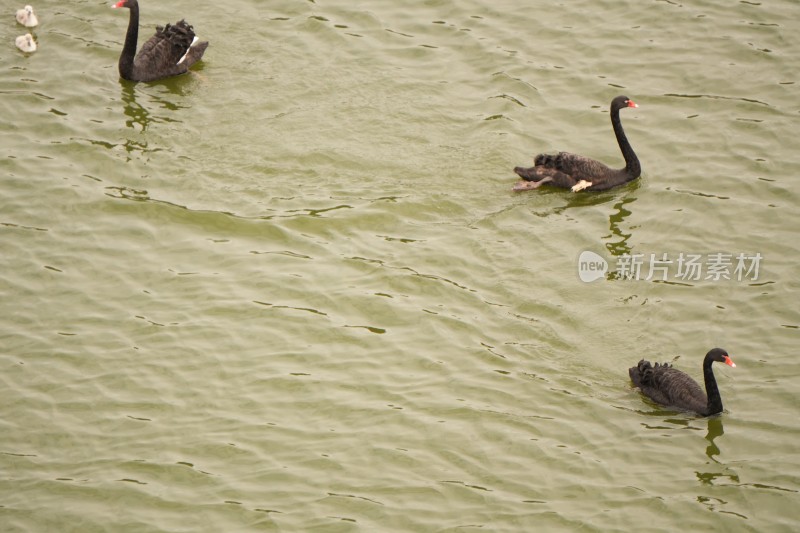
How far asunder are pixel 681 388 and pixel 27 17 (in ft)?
33.0

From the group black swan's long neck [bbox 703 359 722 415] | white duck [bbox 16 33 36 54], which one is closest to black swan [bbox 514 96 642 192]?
black swan's long neck [bbox 703 359 722 415]

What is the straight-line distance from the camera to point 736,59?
A: 14.0 meters

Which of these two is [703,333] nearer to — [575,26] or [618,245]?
[618,245]

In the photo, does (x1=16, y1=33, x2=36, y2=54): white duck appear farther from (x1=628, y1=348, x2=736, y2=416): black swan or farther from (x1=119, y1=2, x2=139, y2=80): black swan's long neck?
(x1=628, y1=348, x2=736, y2=416): black swan

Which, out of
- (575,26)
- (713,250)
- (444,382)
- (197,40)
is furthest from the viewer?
(575,26)

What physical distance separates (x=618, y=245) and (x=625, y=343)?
168cm

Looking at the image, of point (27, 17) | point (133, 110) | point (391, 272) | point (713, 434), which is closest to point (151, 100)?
point (133, 110)

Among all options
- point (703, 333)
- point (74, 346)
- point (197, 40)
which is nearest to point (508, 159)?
point (703, 333)

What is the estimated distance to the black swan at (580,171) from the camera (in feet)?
37.9

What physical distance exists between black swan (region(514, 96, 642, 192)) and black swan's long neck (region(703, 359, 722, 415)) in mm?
3332

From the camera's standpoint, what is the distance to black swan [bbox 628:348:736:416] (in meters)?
8.97

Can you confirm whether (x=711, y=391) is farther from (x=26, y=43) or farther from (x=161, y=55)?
(x=26, y=43)

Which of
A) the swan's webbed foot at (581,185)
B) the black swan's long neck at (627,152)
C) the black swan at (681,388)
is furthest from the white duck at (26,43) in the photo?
the black swan at (681,388)

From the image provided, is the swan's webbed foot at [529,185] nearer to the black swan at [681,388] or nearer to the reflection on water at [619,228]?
the reflection on water at [619,228]
